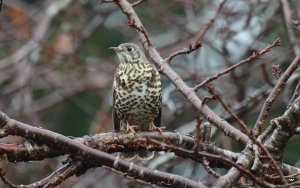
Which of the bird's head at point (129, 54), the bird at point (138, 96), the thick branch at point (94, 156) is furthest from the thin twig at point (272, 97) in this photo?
the bird's head at point (129, 54)

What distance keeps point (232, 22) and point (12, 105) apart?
256cm

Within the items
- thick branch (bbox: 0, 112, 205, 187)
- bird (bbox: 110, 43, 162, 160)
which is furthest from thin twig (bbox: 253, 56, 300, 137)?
bird (bbox: 110, 43, 162, 160)

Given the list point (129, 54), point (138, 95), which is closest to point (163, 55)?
point (129, 54)

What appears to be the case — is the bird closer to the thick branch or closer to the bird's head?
the bird's head

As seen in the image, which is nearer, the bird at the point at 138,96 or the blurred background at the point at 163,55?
the bird at the point at 138,96

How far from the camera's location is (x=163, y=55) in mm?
8188

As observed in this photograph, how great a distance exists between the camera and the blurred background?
621cm

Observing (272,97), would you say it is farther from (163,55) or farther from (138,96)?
(163,55)

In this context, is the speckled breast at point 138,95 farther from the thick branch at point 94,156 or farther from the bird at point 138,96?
the thick branch at point 94,156

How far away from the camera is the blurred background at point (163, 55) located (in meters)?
6.21

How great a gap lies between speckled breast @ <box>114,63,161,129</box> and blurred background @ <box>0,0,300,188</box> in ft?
0.42

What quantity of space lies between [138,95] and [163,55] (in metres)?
3.19

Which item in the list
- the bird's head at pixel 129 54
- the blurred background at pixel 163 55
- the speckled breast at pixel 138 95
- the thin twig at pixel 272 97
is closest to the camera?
the thin twig at pixel 272 97

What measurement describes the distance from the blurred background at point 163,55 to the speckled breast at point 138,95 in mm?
128
